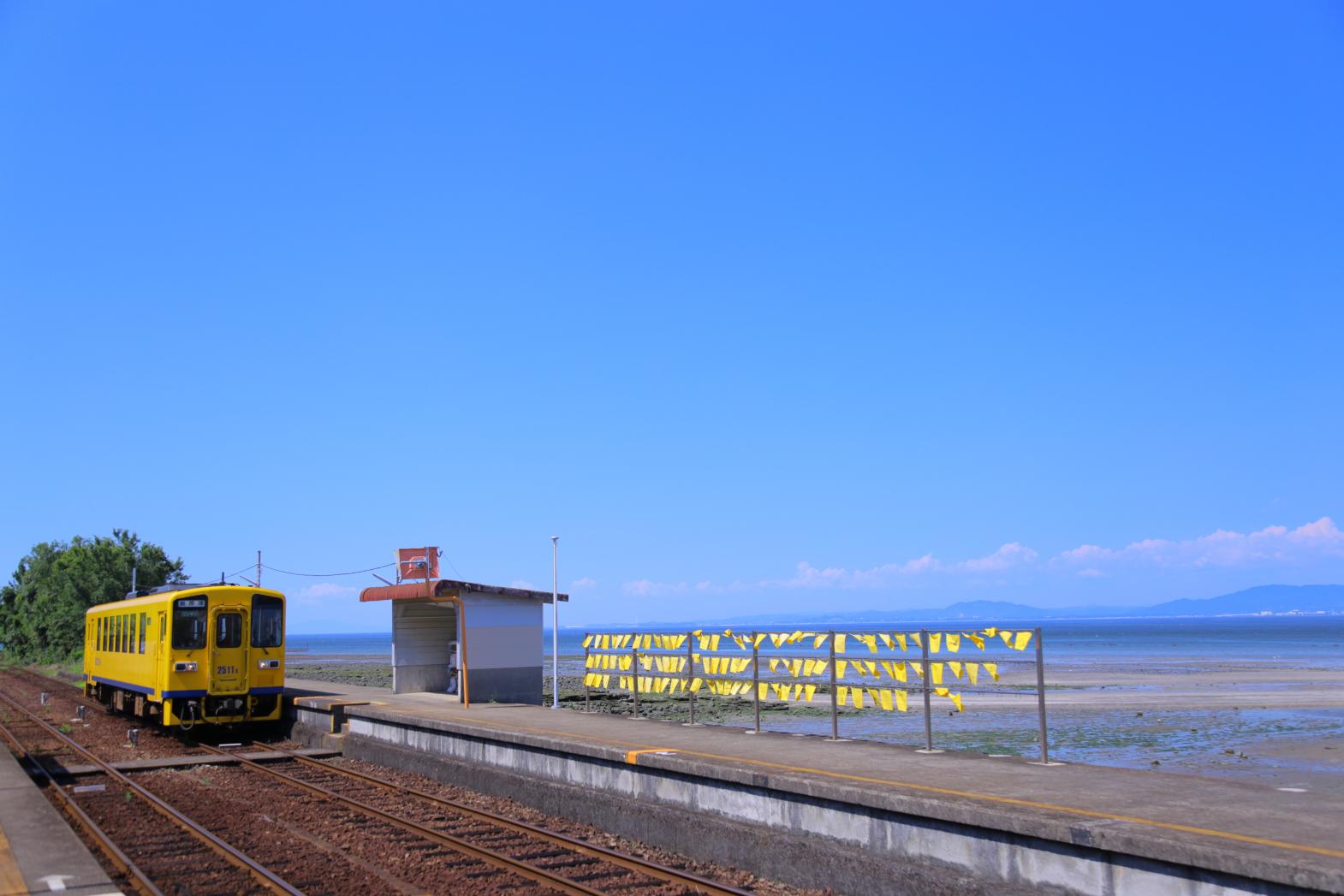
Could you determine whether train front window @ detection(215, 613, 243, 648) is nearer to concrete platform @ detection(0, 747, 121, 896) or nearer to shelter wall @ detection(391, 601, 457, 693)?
shelter wall @ detection(391, 601, 457, 693)

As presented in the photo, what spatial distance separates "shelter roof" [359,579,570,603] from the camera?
19969 millimetres

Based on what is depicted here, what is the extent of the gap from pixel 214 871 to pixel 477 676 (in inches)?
429

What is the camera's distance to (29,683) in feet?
134

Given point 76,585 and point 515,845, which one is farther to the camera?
point 76,585

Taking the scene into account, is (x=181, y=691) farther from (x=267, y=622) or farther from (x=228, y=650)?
(x=267, y=622)

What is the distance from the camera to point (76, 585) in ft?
178

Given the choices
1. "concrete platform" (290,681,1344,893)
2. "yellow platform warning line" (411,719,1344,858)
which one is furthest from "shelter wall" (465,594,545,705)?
"yellow platform warning line" (411,719,1344,858)

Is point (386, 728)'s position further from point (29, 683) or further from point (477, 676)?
point (29, 683)

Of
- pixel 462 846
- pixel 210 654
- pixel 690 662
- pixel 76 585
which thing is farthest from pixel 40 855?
pixel 76 585

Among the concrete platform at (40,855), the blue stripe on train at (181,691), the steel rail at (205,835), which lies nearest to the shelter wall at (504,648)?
the blue stripe on train at (181,691)

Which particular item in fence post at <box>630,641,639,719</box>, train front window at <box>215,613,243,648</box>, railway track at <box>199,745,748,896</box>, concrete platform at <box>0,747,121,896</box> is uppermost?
train front window at <box>215,613,243,648</box>

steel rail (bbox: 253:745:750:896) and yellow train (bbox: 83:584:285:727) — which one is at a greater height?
yellow train (bbox: 83:584:285:727)

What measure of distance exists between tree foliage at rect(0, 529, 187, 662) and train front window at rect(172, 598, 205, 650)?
35.4m

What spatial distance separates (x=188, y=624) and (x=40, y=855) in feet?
35.6
